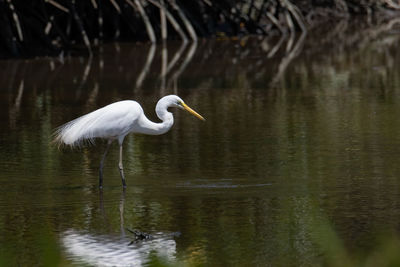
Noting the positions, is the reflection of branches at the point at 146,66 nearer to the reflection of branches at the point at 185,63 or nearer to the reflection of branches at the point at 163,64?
the reflection of branches at the point at 163,64

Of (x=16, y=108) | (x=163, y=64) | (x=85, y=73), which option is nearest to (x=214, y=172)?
(x=16, y=108)

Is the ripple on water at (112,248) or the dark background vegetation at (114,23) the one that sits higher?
the dark background vegetation at (114,23)

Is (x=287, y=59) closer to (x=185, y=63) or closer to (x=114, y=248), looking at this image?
(x=185, y=63)

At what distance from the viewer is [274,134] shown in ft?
33.1

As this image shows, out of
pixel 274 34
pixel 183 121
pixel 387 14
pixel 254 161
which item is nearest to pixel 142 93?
pixel 183 121

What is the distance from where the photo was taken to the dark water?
19.9 feet

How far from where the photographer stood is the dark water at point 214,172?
19.9ft

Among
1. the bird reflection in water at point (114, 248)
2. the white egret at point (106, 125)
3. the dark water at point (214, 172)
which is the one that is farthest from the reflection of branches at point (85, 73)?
the bird reflection in water at point (114, 248)

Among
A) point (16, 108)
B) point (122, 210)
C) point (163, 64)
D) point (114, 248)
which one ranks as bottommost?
point (114, 248)

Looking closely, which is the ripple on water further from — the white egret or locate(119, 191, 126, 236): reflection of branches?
the white egret

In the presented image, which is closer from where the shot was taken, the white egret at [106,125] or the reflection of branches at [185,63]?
the white egret at [106,125]

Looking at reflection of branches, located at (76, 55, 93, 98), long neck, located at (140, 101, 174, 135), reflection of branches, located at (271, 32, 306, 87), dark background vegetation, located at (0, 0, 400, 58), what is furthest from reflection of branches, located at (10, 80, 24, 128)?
reflection of branches, located at (271, 32, 306, 87)

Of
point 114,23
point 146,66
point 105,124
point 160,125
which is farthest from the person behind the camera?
point 114,23

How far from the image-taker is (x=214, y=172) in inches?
328
